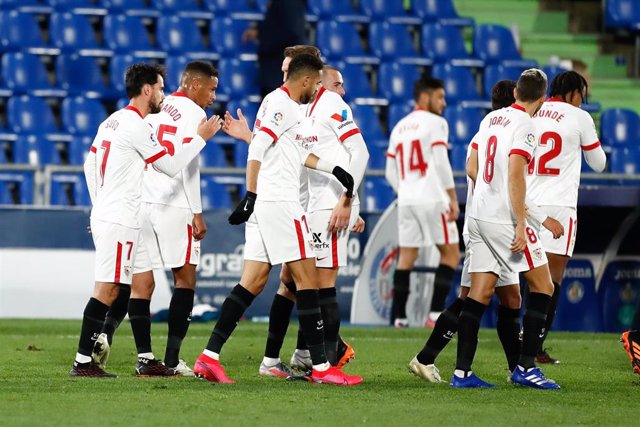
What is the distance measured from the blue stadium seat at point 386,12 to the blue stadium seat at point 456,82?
0.99m

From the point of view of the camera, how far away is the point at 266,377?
316 inches

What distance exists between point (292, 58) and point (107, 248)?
159cm

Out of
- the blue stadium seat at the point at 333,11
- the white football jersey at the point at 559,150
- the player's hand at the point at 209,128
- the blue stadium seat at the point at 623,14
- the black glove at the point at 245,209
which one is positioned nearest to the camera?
the black glove at the point at 245,209

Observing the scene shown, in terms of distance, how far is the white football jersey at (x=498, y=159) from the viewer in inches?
293

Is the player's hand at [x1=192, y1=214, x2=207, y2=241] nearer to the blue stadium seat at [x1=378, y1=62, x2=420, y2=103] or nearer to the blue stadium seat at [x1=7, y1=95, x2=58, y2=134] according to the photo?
the blue stadium seat at [x1=7, y1=95, x2=58, y2=134]

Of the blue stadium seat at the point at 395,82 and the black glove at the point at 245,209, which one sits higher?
the blue stadium seat at the point at 395,82

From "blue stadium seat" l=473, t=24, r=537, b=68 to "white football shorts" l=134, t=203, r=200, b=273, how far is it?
39.1 ft

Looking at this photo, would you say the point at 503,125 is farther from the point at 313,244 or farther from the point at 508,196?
the point at 313,244

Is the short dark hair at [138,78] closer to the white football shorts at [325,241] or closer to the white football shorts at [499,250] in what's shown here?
the white football shorts at [325,241]

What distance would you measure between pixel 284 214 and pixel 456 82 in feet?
38.3

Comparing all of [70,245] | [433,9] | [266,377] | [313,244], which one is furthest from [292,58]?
[433,9]

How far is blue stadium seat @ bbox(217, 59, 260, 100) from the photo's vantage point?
17.7 metres

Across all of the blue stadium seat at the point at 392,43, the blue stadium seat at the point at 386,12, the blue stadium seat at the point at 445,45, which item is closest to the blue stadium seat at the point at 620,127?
the blue stadium seat at the point at 445,45

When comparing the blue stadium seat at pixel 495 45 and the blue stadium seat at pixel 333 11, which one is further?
the blue stadium seat at pixel 495 45
